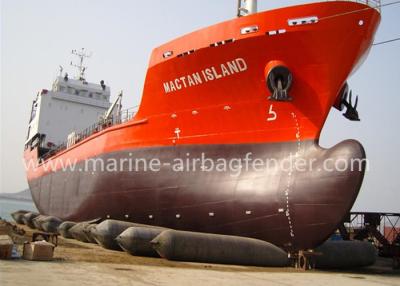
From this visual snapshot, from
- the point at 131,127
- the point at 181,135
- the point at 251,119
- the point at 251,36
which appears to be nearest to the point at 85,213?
the point at 131,127

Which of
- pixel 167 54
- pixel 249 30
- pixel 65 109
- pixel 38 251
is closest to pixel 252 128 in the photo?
pixel 249 30

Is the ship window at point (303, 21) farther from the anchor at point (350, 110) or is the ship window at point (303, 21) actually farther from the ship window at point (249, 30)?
the anchor at point (350, 110)

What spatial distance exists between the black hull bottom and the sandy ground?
1.28 metres

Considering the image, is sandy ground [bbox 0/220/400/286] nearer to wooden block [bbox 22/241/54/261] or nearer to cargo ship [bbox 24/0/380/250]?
wooden block [bbox 22/241/54/261]

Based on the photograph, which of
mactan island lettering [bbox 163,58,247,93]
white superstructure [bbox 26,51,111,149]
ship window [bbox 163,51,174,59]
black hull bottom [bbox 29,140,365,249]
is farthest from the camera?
white superstructure [bbox 26,51,111,149]

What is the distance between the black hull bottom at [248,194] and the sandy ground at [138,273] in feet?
4.21

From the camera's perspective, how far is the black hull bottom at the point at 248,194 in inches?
396

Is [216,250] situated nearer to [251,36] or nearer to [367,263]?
[367,263]

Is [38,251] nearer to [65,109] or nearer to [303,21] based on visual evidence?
Answer: [303,21]

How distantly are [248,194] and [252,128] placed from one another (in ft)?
6.31

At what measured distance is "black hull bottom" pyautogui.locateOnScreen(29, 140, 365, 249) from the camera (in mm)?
10055

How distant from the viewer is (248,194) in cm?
1109

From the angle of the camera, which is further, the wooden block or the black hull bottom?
the black hull bottom

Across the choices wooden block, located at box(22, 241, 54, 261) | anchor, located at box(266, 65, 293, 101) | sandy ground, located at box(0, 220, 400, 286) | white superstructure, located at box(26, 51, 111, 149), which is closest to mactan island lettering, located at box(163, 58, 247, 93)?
anchor, located at box(266, 65, 293, 101)
